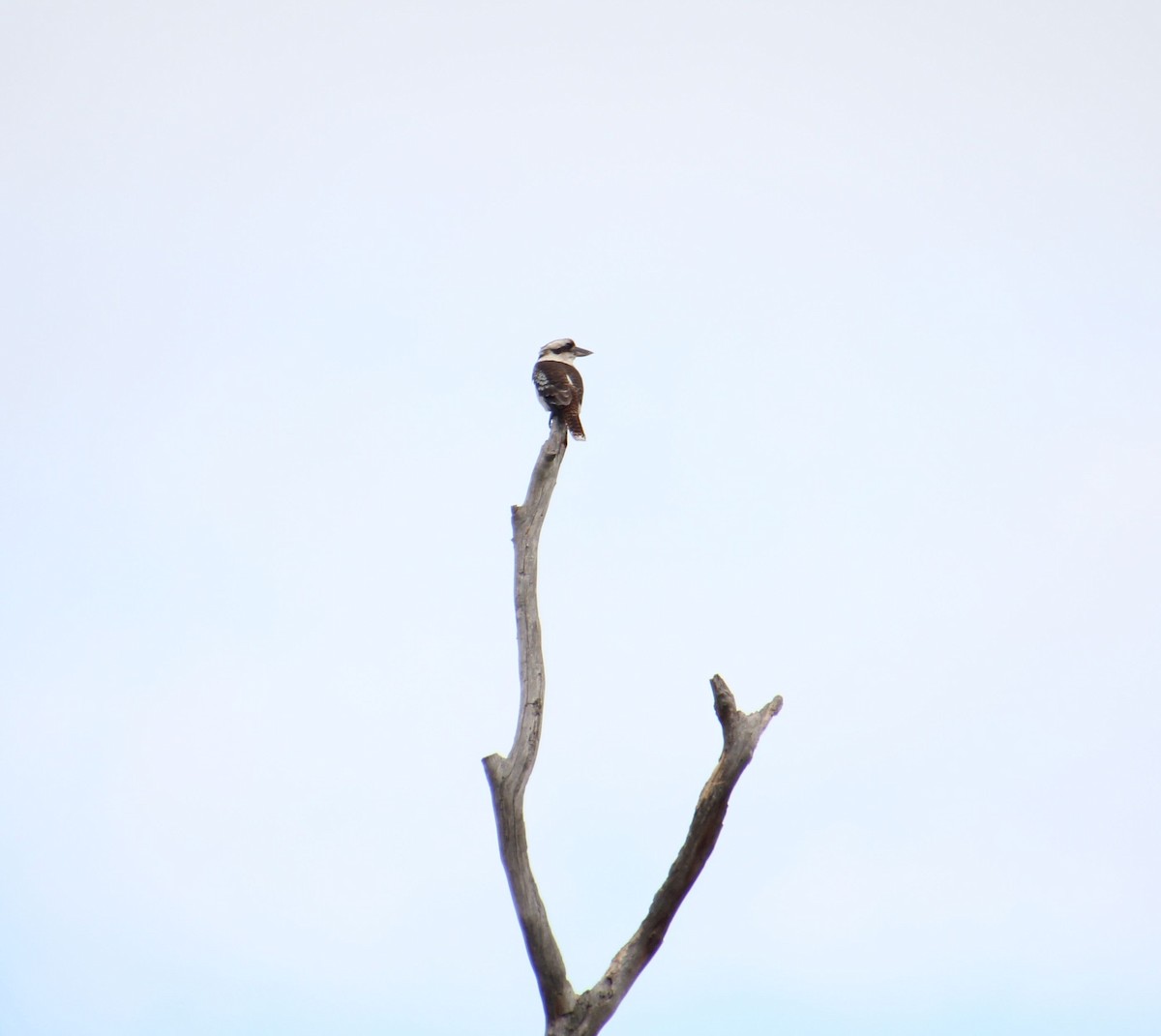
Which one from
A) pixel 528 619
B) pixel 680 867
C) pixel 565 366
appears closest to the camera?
pixel 680 867

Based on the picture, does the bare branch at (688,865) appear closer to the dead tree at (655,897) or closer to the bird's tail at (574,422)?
the dead tree at (655,897)

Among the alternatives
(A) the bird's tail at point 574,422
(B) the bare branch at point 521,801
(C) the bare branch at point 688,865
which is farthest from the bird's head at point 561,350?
(C) the bare branch at point 688,865

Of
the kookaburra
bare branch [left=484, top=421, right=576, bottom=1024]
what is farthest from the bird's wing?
bare branch [left=484, top=421, right=576, bottom=1024]

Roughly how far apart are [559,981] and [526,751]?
1410 millimetres

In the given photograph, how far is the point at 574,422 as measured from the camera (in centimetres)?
1189

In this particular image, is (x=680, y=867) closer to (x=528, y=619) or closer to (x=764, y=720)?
(x=764, y=720)

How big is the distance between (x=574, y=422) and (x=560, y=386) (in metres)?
0.51

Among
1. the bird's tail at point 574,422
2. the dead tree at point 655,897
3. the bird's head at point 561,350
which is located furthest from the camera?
the bird's head at point 561,350

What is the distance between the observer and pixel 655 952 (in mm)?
8328

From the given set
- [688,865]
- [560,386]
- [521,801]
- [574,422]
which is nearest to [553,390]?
[560,386]

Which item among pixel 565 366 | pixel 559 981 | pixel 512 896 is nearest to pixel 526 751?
pixel 512 896

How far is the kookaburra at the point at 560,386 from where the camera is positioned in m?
11.9

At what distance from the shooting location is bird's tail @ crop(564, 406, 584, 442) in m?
11.8

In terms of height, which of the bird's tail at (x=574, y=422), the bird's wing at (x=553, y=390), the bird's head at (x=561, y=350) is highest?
the bird's head at (x=561, y=350)
